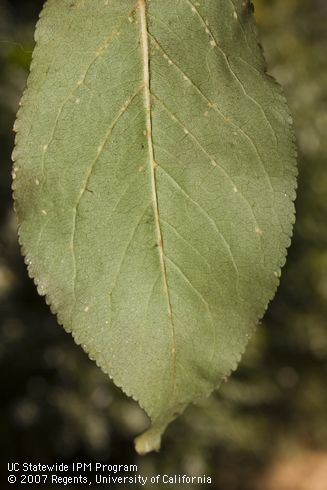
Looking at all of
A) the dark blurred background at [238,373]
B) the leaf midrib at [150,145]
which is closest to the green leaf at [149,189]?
the leaf midrib at [150,145]

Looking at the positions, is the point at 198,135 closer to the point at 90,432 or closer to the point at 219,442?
the point at 90,432

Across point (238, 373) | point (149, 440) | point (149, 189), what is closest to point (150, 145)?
point (149, 189)

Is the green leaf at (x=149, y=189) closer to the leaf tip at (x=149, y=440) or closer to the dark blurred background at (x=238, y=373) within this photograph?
the leaf tip at (x=149, y=440)

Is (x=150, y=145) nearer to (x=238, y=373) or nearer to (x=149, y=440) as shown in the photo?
(x=149, y=440)

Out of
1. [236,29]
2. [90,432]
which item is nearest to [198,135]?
[236,29]

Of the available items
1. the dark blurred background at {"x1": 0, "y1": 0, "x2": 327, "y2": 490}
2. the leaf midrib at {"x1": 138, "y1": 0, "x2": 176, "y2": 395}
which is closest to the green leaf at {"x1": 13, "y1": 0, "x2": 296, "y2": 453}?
the leaf midrib at {"x1": 138, "y1": 0, "x2": 176, "y2": 395}

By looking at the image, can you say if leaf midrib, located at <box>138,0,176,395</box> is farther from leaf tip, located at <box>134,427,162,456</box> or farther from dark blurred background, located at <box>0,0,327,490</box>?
dark blurred background, located at <box>0,0,327,490</box>
